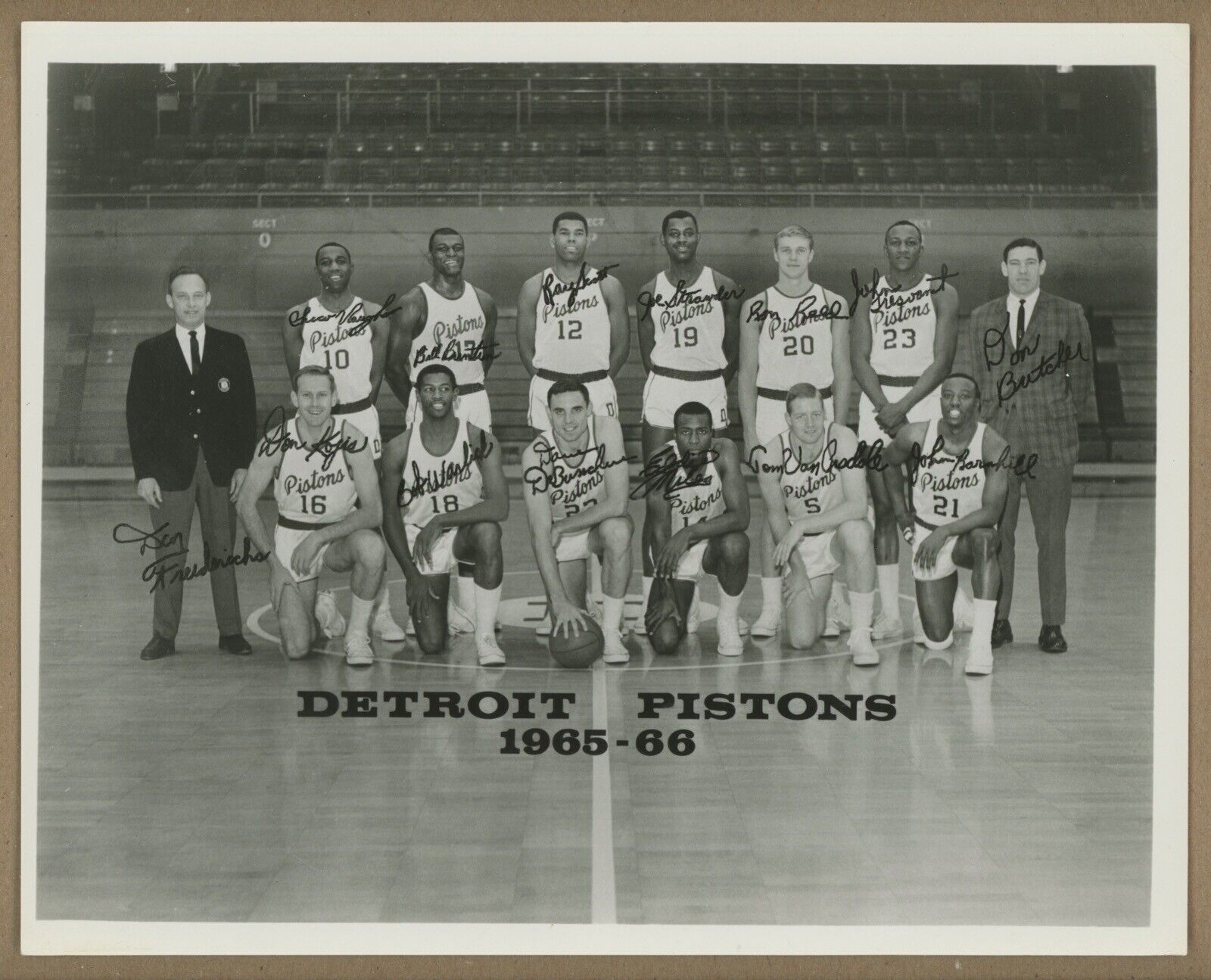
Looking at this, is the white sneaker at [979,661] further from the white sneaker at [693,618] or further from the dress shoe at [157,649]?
the dress shoe at [157,649]

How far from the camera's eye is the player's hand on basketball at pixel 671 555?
5.02m

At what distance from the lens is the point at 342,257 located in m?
4.74

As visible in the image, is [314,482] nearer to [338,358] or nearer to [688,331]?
[338,358]

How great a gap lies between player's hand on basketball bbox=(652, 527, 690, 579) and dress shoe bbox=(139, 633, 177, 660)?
1.93 m

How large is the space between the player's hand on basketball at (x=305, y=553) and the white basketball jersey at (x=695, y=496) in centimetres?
141

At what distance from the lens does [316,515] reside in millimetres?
4941

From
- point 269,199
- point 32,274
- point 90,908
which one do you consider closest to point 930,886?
point 90,908

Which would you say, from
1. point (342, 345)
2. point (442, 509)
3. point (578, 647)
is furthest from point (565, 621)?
point (342, 345)

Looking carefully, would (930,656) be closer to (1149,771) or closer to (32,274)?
(1149,771)

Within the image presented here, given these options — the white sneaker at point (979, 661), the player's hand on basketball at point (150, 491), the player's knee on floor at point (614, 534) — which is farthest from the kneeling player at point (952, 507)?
the player's hand on basketball at point (150, 491)

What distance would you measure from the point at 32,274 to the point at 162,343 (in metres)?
0.54

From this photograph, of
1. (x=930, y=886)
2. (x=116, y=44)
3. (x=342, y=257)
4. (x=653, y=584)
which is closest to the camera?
(x=930, y=886)

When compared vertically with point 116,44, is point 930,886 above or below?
below

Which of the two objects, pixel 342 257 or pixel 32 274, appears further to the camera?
pixel 342 257
